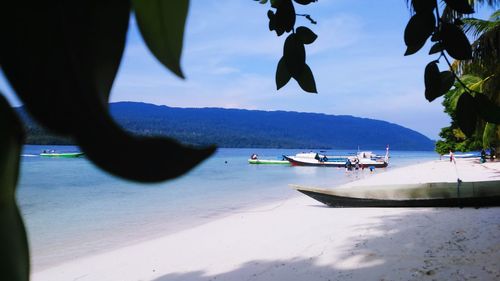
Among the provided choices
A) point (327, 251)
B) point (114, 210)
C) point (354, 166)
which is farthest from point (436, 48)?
point (354, 166)

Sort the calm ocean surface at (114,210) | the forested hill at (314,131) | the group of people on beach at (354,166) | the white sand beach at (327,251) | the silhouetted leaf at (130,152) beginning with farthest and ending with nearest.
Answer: the forested hill at (314,131) → the group of people on beach at (354,166) → the calm ocean surface at (114,210) → the white sand beach at (327,251) → the silhouetted leaf at (130,152)

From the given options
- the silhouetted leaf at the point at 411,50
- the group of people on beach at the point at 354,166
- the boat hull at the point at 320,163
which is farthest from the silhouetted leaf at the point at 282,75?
the boat hull at the point at 320,163

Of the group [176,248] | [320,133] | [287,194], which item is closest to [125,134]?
[176,248]

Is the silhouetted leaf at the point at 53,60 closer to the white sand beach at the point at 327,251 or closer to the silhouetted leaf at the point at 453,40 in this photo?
the silhouetted leaf at the point at 453,40

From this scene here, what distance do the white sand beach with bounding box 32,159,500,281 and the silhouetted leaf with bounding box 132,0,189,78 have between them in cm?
524

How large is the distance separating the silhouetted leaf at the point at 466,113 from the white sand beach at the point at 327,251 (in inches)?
184

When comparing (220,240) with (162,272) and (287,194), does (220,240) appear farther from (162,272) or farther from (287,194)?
(287,194)

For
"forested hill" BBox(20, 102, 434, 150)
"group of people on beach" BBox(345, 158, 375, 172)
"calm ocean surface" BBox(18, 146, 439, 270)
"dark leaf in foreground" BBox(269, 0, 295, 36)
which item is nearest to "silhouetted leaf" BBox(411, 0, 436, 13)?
"dark leaf in foreground" BBox(269, 0, 295, 36)

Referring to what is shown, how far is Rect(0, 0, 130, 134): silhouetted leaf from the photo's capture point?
14 centimetres

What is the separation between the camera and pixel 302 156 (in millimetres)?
43844

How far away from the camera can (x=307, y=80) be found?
0.76m

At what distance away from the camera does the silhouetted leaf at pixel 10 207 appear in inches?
6.3

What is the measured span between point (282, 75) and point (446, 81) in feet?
0.93

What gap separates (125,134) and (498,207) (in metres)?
10.7
